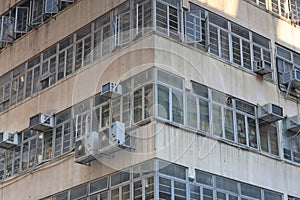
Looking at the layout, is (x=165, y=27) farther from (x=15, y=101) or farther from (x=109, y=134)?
(x=15, y=101)

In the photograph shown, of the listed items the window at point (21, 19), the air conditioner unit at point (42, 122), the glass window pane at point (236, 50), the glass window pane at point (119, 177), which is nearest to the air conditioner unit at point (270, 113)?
the glass window pane at point (236, 50)

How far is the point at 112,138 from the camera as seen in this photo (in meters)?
14.9

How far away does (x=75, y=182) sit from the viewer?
16484 millimetres

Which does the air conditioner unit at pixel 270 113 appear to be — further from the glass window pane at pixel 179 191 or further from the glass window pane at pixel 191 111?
the glass window pane at pixel 179 191

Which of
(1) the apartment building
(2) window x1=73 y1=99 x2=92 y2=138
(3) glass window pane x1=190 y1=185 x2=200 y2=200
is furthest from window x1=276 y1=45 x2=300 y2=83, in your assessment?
(2) window x1=73 y1=99 x2=92 y2=138

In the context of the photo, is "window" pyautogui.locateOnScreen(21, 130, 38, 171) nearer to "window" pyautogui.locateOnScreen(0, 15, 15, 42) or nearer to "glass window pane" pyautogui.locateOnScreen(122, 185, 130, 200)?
"window" pyautogui.locateOnScreen(0, 15, 15, 42)

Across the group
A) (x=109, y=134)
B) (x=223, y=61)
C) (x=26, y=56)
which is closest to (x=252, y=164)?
(x=223, y=61)

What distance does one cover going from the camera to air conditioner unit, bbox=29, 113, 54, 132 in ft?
58.6

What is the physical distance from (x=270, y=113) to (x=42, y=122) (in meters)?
6.04

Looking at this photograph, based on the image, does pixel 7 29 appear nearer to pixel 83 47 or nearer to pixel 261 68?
pixel 83 47

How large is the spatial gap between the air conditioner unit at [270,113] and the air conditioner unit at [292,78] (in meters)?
1.25

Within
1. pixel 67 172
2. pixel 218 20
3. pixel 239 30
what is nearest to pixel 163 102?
pixel 67 172

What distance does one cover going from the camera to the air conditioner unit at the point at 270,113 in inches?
682

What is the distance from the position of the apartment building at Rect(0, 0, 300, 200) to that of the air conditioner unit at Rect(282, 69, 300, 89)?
33 millimetres
